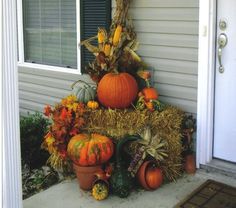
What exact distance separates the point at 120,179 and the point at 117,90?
0.95m

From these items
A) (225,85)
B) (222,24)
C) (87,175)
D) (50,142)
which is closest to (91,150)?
(87,175)

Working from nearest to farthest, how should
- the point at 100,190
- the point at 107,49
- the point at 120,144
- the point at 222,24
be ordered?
the point at 100,190 < the point at 120,144 < the point at 222,24 < the point at 107,49

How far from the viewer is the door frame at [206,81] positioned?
13.9 ft

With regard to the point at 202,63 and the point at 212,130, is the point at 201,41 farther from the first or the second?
the point at 212,130

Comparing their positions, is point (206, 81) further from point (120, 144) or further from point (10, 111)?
point (10, 111)

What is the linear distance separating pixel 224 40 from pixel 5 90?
2.21m

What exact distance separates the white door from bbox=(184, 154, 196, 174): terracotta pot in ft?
0.79

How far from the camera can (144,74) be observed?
15.2 feet

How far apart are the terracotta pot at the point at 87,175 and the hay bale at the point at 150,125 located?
36cm

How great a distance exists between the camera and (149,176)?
4.03 meters


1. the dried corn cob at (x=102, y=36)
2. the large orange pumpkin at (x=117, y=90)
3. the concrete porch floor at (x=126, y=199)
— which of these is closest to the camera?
the concrete porch floor at (x=126, y=199)

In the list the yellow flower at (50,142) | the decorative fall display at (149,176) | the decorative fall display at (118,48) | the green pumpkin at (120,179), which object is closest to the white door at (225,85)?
the decorative fall display at (149,176)

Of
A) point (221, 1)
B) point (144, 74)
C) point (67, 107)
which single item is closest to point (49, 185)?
point (67, 107)

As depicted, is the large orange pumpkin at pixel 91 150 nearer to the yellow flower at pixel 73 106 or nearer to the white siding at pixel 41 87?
the yellow flower at pixel 73 106
